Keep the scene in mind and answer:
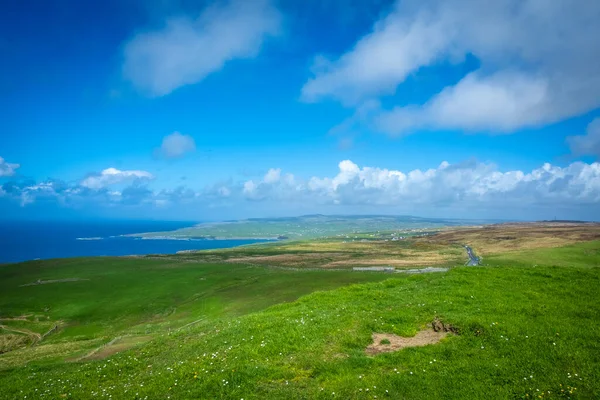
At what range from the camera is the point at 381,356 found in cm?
1489

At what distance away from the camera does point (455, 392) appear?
38.0ft

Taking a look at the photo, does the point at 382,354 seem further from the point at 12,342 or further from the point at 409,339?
the point at 12,342

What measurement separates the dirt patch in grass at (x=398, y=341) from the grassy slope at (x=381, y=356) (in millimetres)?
459

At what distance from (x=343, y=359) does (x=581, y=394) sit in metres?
8.23

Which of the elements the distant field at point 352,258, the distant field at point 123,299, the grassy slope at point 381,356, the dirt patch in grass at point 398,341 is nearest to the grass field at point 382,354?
the grassy slope at point 381,356

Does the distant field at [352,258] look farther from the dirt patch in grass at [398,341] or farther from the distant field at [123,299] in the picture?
the dirt patch in grass at [398,341]

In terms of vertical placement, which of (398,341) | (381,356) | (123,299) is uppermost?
(381,356)

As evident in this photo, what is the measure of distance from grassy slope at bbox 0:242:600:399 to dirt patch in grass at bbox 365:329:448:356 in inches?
18.1

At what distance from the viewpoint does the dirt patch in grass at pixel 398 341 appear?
16016 millimetres

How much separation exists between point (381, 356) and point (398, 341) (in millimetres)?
2367

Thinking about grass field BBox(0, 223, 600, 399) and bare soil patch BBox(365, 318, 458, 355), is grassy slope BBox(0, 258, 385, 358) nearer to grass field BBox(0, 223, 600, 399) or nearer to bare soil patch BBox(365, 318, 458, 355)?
grass field BBox(0, 223, 600, 399)

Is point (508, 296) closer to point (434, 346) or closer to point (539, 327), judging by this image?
point (539, 327)

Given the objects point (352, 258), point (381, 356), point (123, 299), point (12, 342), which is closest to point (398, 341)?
point (381, 356)

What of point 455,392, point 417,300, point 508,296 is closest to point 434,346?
point 455,392
